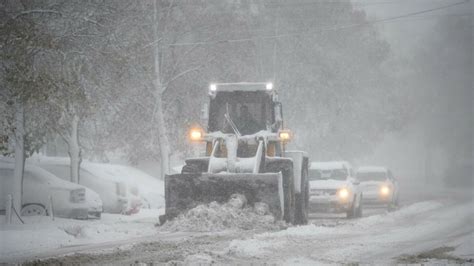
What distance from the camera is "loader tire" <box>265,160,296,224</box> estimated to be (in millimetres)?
15961

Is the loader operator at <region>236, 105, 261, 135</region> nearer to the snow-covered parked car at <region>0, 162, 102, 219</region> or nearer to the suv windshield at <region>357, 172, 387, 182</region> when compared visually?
the snow-covered parked car at <region>0, 162, 102, 219</region>

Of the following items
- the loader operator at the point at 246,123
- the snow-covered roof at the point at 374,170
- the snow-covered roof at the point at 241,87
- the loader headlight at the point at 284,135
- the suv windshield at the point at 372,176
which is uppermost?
the snow-covered roof at the point at 241,87

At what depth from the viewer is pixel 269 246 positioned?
1212 centimetres

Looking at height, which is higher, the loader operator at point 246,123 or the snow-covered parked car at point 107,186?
the loader operator at point 246,123

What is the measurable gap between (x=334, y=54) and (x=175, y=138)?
49.9 ft

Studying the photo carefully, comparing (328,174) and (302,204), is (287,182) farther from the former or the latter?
(328,174)

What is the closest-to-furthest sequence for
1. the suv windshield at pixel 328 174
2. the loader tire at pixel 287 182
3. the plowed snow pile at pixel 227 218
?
the plowed snow pile at pixel 227 218, the loader tire at pixel 287 182, the suv windshield at pixel 328 174

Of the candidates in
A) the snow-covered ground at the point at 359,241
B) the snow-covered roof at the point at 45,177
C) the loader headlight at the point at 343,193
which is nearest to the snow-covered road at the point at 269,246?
the snow-covered ground at the point at 359,241

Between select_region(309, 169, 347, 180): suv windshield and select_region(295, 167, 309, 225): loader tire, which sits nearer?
select_region(295, 167, 309, 225): loader tire

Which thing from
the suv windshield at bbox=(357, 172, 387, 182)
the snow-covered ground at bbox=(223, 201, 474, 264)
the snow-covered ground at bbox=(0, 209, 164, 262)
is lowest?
the snow-covered ground at bbox=(223, 201, 474, 264)

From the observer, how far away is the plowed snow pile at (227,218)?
586 inches

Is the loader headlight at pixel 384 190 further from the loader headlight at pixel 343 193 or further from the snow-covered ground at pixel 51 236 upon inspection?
the snow-covered ground at pixel 51 236

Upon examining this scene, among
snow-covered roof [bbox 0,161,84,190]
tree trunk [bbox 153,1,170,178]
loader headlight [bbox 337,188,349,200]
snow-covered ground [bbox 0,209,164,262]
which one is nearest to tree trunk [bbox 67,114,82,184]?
snow-covered roof [bbox 0,161,84,190]

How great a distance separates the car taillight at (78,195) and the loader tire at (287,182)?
6.04 metres
